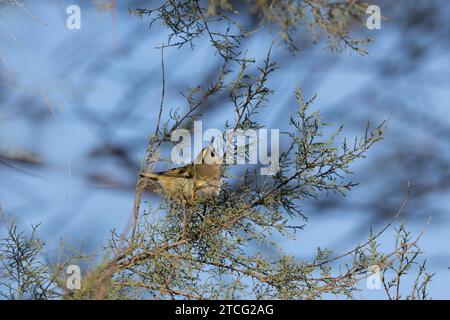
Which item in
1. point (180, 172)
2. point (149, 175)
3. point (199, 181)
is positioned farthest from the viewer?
point (180, 172)

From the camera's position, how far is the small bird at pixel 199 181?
2.97 m

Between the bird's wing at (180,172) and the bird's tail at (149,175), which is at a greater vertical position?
the bird's wing at (180,172)

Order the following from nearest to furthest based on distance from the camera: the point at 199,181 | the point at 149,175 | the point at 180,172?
the point at 149,175 → the point at 199,181 → the point at 180,172

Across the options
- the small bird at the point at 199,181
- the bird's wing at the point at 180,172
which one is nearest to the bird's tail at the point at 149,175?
the small bird at the point at 199,181

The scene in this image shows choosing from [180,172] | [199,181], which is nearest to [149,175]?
[199,181]

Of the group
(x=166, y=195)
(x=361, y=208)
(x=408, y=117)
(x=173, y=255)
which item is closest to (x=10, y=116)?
(x=166, y=195)

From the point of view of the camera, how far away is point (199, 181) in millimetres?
3104

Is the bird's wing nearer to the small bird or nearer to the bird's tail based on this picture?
the small bird

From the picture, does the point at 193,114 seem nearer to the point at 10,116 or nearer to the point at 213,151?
the point at 213,151

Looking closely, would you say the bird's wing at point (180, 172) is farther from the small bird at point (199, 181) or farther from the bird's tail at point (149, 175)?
the bird's tail at point (149, 175)

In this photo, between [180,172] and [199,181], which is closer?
[199,181]

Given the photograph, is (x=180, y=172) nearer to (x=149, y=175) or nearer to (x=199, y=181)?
(x=199, y=181)
